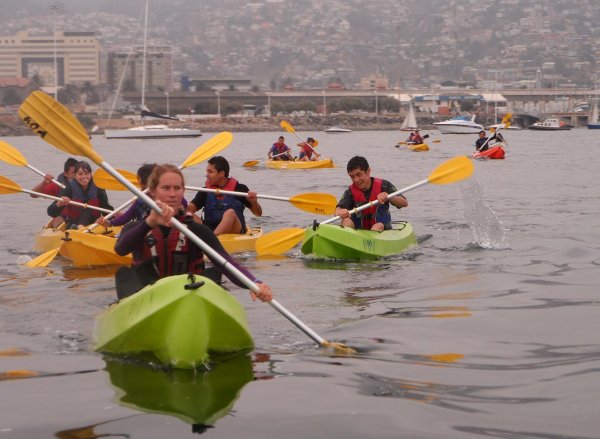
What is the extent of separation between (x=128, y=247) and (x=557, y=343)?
3026 millimetres

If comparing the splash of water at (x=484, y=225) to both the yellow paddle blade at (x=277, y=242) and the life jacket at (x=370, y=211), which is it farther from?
the yellow paddle blade at (x=277, y=242)

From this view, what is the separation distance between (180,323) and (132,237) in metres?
0.88

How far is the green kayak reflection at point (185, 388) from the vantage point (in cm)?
612

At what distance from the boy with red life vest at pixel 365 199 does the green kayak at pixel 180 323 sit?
5.23 meters

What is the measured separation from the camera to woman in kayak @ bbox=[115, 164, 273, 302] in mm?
7027

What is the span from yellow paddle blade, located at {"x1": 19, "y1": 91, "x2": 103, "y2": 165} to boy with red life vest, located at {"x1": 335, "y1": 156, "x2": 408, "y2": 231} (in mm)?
4873

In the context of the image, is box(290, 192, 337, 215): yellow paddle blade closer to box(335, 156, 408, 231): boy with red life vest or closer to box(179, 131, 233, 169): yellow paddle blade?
box(335, 156, 408, 231): boy with red life vest

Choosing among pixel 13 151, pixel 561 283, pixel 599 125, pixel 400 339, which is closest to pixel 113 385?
pixel 400 339

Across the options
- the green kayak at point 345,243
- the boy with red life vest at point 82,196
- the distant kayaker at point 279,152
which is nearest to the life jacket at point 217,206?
the green kayak at point 345,243

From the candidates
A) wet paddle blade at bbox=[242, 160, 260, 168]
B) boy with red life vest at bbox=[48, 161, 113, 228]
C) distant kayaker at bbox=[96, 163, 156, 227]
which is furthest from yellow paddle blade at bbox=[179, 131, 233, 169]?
wet paddle blade at bbox=[242, 160, 260, 168]

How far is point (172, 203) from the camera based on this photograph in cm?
706

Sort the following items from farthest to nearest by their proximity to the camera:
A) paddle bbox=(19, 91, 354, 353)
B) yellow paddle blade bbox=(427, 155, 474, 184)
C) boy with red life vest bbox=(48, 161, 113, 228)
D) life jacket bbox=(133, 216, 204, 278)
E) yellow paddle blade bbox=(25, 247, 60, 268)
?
boy with red life vest bbox=(48, 161, 113, 228) < yellow paddle blade bbox=(427, 155, 474, 184) < yellow paddle blade bbox=(25, 247, 60, 268) < paddle bbox=(19, 91, 354, 353) < life jacket bbox=(133, 216, 204, 278)

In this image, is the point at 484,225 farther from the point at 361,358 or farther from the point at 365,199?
the point at 361,358

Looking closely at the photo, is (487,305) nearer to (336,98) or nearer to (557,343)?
(557,343)
